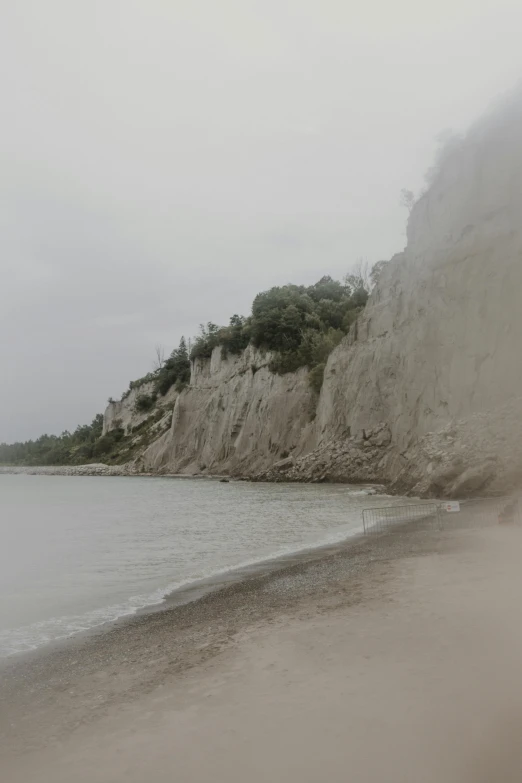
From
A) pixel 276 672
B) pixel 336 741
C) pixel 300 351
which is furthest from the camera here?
pixel 300 351

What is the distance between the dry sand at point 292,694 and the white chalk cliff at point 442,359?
17638 millimetres

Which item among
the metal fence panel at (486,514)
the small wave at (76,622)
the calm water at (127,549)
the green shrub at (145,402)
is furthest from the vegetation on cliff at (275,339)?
the small wave at (76,622)

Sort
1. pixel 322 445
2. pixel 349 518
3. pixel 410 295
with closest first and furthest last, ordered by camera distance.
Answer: pixel 349 518 → pixel 410 295 → pixel 322 445

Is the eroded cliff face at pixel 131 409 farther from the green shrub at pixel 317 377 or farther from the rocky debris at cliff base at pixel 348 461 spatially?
the rocky debris at cliff base at pixel 348 461

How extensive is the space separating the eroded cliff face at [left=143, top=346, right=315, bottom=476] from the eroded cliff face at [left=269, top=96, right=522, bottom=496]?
990 centimetres

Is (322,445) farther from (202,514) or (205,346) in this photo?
(205,346)

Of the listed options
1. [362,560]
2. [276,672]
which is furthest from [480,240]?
[276,672]

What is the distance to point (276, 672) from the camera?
5.84 metres

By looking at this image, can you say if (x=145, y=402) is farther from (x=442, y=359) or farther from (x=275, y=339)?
(x=442, y=359)

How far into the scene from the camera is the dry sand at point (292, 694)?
4.04 m

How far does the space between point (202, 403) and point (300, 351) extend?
62.8ft

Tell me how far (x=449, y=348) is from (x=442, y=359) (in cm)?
86

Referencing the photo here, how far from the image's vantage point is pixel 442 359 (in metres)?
36.7

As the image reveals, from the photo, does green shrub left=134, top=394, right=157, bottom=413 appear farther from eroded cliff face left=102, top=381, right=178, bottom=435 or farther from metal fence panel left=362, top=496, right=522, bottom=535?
metal fence panel left=362, top=496, right=522, bottom=535
